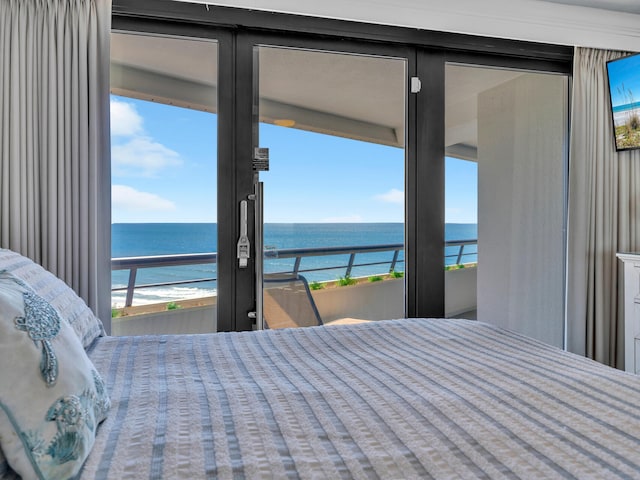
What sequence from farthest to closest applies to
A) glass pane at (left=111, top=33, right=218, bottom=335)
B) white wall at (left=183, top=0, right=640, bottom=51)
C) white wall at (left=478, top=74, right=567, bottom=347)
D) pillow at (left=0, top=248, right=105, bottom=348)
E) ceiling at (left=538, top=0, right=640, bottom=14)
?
white wall at (left=478, top=74, right=567, bottom=347) < ceiling at (left=538, top=0, right=640, bottom=14) < white wall at (left=183, top=0, right=640, bottom=51) < glass pane at (left=111, top=33, right=218, bottom=335) < pillow at (left=0, top=248, right=105, bottom=348)

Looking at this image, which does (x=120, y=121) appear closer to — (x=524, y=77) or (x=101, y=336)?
(x=101, y=336)

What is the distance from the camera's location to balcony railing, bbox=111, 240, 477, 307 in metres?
2.50

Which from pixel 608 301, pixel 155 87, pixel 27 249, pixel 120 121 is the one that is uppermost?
pixel 155 87

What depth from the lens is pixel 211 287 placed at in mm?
2572

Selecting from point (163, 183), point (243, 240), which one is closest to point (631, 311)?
point (243, 240)

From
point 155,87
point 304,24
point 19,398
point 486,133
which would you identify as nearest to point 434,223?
point 486,133

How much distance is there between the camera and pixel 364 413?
93 cm

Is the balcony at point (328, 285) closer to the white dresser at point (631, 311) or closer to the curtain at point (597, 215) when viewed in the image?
the curtain at point (597, 215)

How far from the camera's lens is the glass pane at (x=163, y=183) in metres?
2.46

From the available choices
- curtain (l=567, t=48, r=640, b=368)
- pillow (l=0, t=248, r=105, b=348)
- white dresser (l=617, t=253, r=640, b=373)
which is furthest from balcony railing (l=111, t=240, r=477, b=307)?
pillow (l=0, t=248, r=105, b=348)

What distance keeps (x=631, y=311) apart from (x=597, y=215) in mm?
610

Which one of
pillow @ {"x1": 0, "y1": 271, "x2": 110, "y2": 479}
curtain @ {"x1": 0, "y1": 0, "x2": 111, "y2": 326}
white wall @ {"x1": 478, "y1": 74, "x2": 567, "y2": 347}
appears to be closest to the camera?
pillow @ {"x1": 0, "y1": 271, "x2": 110, "y2": 479}

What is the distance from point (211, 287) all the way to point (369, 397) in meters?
1.69

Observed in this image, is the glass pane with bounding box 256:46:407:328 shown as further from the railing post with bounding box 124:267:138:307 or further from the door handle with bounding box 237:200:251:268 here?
the railing post with bounding box 124:267:138:307
